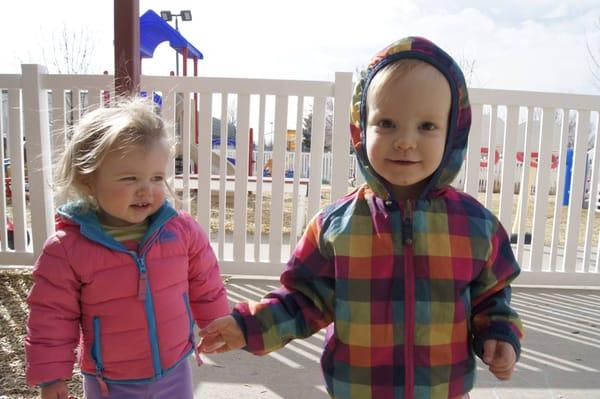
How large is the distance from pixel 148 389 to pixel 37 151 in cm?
305

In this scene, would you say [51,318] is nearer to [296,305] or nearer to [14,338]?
[296,305]

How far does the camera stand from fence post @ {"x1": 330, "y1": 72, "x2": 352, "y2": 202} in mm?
3742

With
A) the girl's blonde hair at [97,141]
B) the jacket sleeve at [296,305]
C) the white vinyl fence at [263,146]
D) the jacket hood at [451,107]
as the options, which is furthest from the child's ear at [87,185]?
the white vinyl fence at [263,146]

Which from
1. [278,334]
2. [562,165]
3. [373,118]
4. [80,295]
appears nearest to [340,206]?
[373,118]

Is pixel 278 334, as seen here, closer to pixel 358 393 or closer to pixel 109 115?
pixel 358 393

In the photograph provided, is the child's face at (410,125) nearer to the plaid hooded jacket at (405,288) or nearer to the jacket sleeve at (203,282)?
the plaid hooded jacket at (405,288)

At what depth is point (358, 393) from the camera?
1194 mm

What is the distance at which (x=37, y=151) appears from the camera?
392 centimetres

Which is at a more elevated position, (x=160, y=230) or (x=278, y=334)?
(x=160, y=230)

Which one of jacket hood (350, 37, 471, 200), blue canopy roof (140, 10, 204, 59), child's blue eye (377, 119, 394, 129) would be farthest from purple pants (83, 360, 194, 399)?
blue canopy roof (140, 10, 204, 59)

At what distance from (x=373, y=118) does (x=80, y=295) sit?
99 centimetres

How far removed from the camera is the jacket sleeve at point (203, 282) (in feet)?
5.60

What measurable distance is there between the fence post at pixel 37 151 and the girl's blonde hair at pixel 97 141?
245 centimetres

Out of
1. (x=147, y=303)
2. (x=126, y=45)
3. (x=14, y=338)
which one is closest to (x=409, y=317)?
(x=147, y=303)
